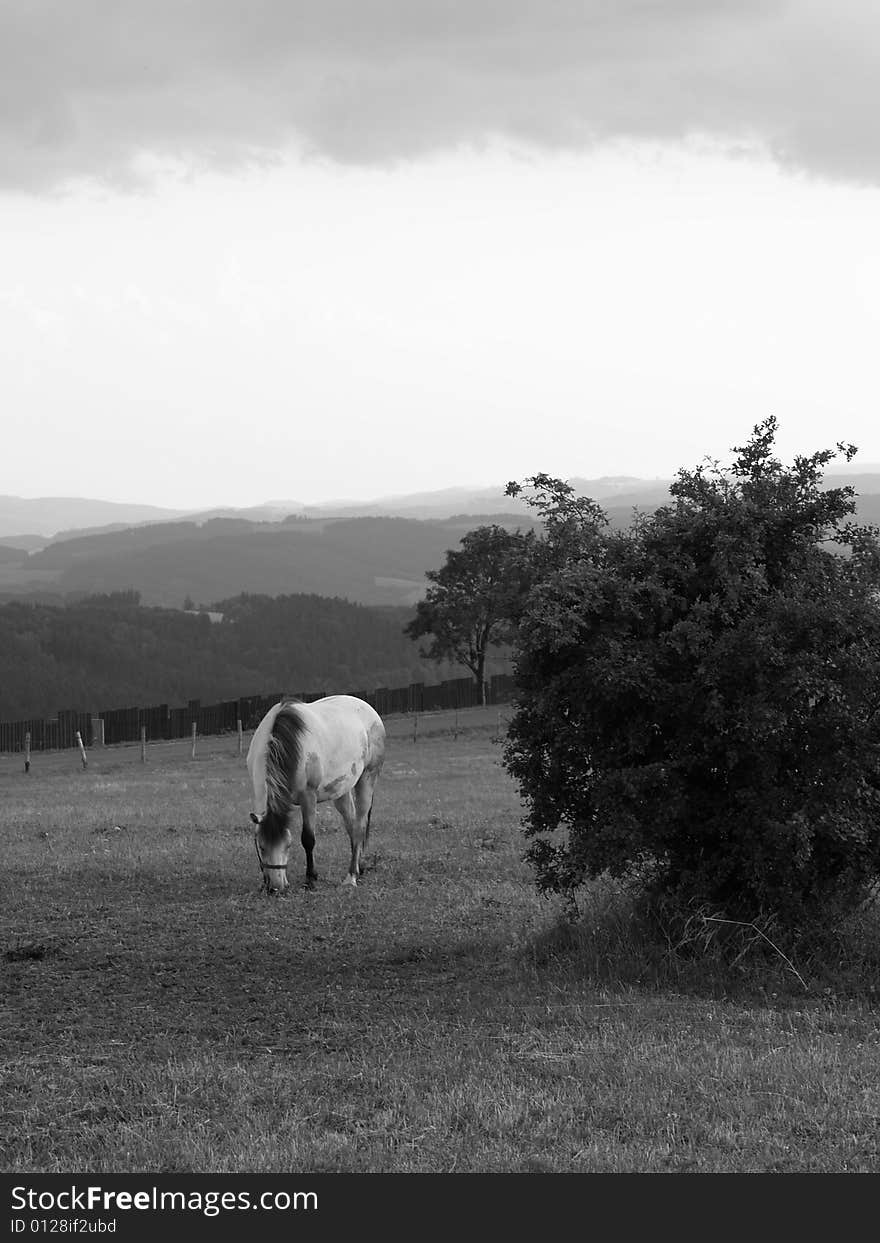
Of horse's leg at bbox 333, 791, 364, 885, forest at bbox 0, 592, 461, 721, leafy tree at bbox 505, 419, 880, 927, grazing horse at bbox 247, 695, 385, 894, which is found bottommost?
forest at bbox 0, 592, 461, 721

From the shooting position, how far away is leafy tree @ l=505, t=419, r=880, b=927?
1095cm

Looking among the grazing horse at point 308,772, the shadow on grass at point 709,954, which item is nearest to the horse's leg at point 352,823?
the grazing horse at point 308,772

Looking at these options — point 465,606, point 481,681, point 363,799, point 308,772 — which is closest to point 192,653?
point 465,606

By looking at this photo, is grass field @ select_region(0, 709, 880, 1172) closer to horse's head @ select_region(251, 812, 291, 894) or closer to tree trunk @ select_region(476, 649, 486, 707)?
horse's head @ select_region(251, 812, 291, 894)

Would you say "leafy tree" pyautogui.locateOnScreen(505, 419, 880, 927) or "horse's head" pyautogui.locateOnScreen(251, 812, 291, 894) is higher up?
"leafy tree" pyautogui.locateOnScreen(505, 419, 880, 927)

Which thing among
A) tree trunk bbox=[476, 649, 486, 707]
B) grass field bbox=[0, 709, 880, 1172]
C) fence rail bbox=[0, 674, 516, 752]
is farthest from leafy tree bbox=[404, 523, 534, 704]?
grass field bbox=[0, 709, 880, 1172]

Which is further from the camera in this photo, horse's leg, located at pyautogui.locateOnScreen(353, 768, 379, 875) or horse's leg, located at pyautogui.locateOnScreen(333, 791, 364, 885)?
horse's leg, located at pyautogui.locateOnScreen(353, 768, 379, 875)

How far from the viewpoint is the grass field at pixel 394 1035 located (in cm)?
674

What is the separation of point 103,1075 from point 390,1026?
2.24 meters

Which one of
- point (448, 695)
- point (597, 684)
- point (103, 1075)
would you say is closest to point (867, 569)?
point (597, 684)

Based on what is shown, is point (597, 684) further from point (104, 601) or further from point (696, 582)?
point (104, 601)

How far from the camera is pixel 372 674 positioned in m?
146

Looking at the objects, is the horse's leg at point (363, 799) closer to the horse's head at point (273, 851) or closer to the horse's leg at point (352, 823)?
the horse's leg at point (352, 823)

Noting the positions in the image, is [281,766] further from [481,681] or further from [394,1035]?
[481,681]
